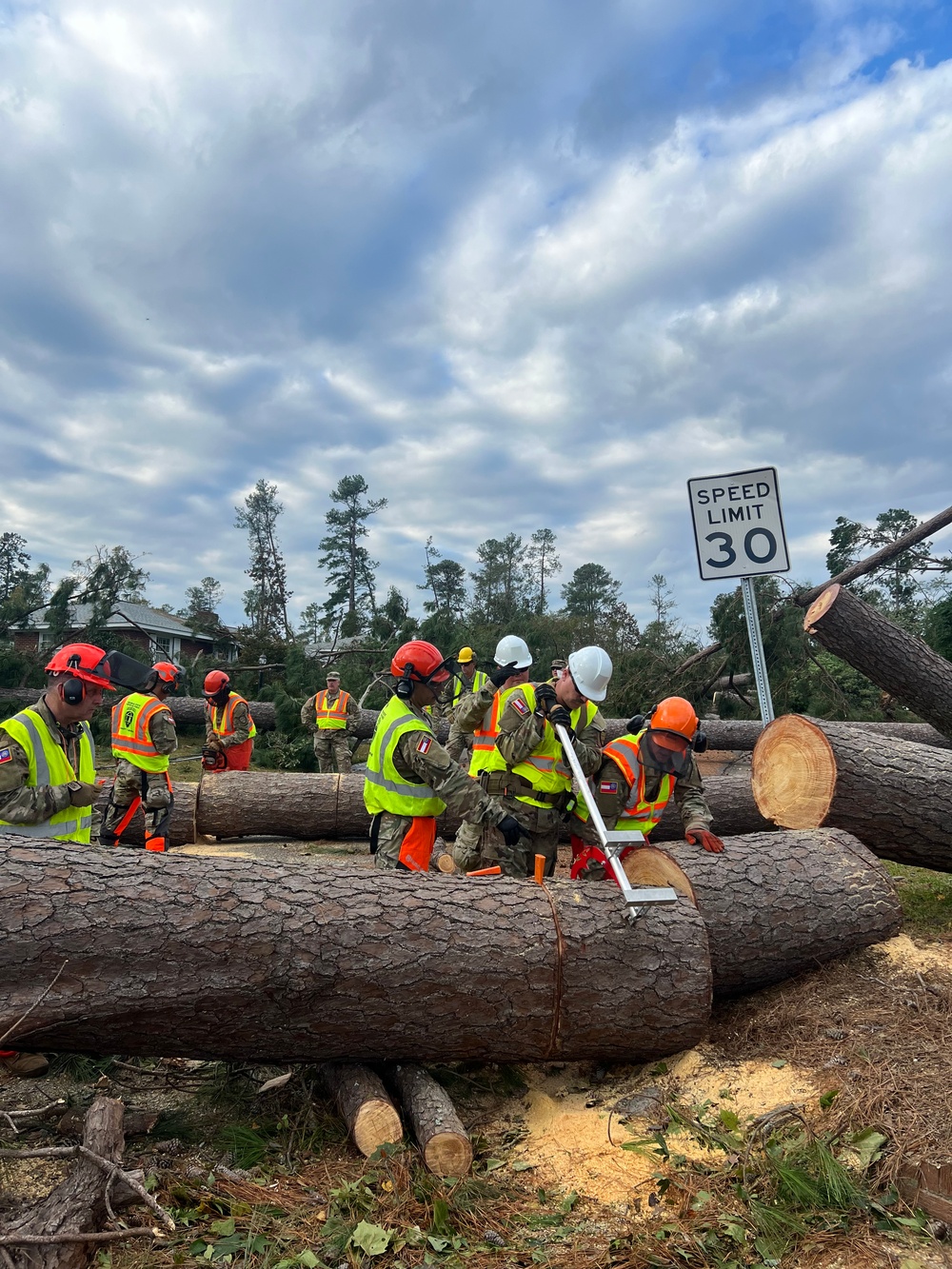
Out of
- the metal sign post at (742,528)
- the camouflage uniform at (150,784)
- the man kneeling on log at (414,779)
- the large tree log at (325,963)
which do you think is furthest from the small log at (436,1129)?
the camouflage uniform at (150,784)

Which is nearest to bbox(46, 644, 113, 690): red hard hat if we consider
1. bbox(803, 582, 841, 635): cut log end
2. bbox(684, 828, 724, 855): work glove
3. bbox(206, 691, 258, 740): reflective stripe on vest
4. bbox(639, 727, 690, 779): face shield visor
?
bbox(639, 727, 690, 779): face shield visor

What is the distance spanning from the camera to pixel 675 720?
459 centimetres

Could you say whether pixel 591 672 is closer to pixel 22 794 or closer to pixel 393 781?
pixel 393 781

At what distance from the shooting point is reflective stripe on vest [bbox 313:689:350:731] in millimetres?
11375

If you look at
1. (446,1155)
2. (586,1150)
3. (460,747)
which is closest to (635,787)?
(586,1150)

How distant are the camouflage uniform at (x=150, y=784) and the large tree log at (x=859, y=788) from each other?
420cm

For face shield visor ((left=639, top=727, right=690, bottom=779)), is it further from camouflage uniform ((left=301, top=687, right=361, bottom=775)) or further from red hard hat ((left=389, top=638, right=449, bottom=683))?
camouflage uniform ((left=301, top=687, right=361, bottom=775))

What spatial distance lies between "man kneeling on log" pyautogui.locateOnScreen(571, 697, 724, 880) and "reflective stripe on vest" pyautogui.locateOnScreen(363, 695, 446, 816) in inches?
35.7

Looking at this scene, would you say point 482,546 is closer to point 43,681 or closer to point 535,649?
point 535,649

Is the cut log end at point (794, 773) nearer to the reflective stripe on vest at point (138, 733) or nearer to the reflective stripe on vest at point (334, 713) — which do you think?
the reflective stripe on vest at point (138, 733)

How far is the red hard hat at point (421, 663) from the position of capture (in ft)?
15.1

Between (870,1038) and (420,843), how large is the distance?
7.64ft

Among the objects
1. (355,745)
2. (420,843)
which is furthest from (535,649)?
(420,843)

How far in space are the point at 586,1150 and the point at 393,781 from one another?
6.56 feet
